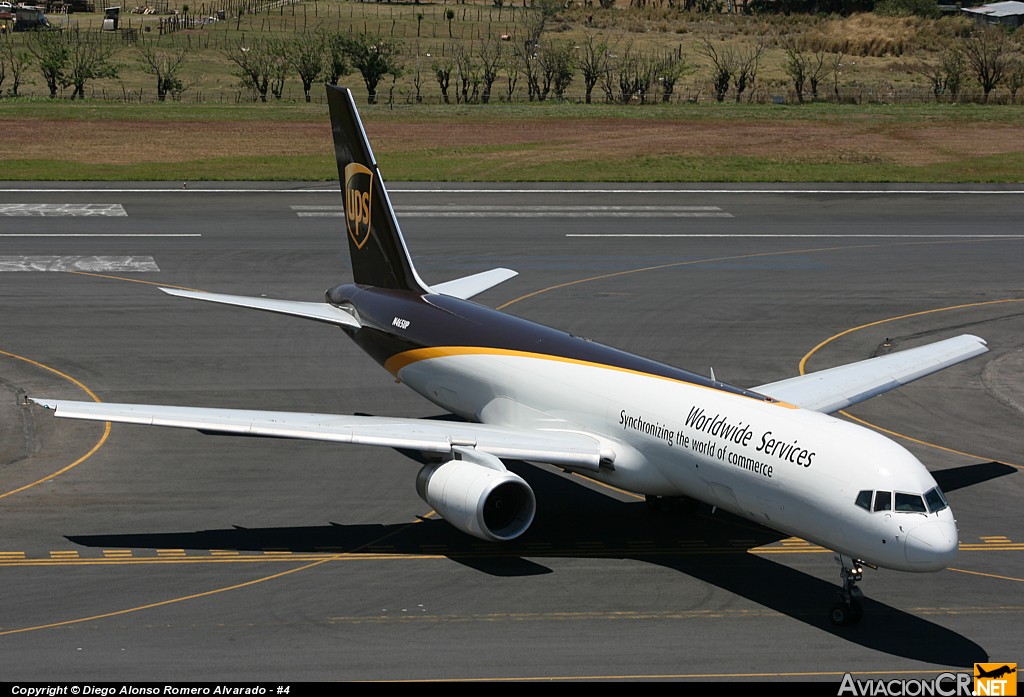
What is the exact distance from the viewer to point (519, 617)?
2744 cm

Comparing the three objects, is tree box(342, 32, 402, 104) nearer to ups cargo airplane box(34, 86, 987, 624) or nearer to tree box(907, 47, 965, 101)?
tree box(907, 47, 965, 101)

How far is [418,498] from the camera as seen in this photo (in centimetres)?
3444

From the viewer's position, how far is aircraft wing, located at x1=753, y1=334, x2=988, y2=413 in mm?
34562

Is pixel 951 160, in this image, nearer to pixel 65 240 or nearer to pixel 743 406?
pixel 65 240

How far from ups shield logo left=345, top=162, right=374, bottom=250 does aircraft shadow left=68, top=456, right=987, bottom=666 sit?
11.2 metres

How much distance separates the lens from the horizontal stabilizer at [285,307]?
124ft

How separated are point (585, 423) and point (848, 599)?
8001mm

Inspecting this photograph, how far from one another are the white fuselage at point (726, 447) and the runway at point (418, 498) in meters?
2.22

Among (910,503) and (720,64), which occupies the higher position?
(720,64)

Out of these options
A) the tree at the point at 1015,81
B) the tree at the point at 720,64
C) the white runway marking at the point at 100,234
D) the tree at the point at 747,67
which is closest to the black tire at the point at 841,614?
the white runway marking at the point at 100,234

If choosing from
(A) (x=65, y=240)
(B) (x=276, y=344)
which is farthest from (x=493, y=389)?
(A) (x=65, y=240)

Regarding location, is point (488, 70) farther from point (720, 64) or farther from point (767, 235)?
point (767, 235)

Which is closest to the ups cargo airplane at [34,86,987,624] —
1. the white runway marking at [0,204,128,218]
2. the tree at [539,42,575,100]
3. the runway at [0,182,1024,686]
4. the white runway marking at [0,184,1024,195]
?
the runway at [0,182,1024,686]

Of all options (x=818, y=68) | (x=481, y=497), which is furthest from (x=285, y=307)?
(x=818, y=68)
